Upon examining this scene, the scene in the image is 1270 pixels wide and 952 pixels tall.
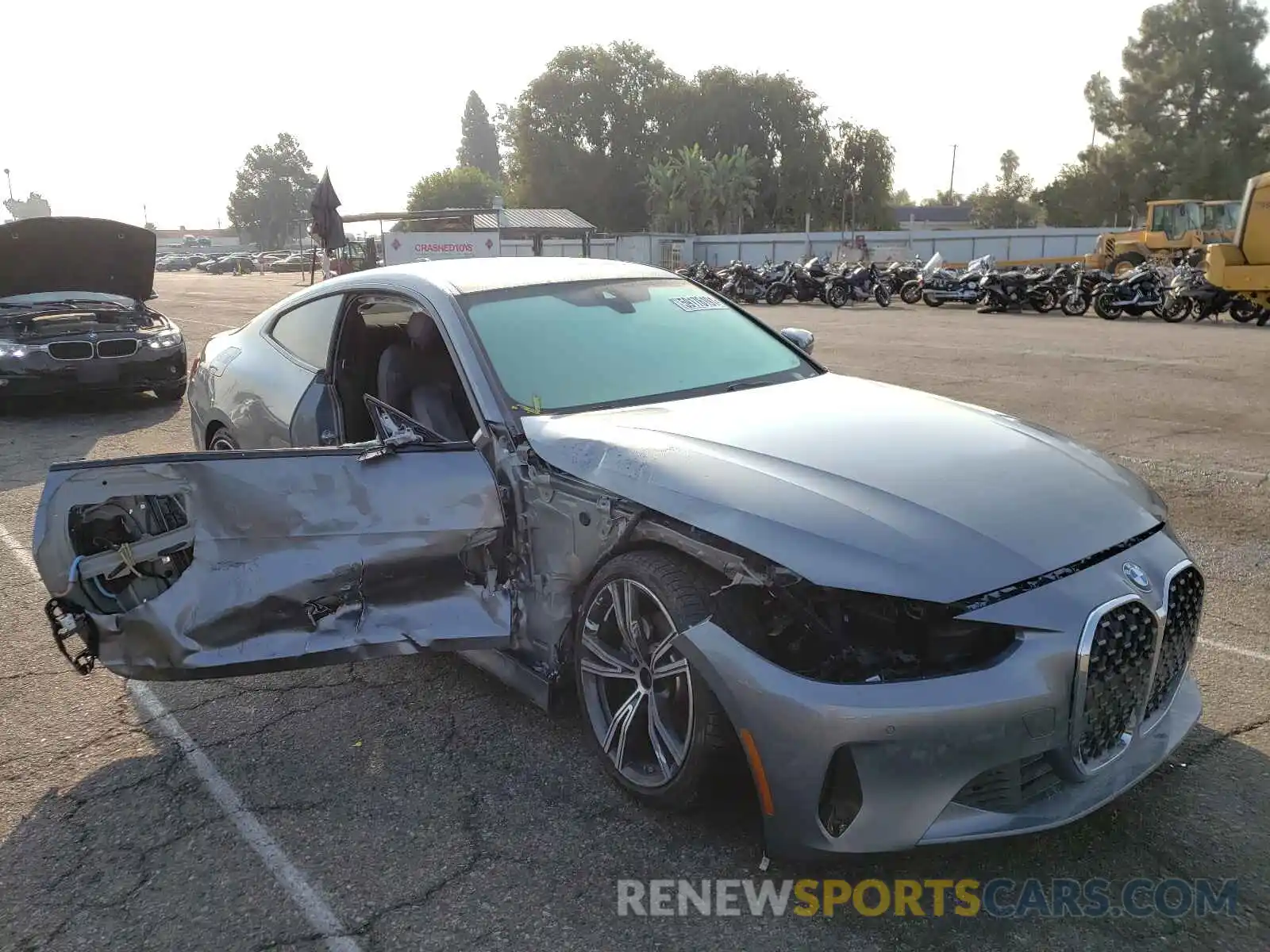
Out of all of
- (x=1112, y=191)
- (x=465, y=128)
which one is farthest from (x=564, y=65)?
(x=465, y=128)

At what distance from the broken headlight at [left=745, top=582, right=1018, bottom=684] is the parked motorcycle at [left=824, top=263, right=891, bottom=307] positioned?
74.6ft

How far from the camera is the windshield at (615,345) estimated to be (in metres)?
3.36

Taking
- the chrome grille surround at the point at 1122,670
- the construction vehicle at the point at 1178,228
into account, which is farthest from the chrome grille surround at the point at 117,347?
the construction vehicle at the point at 1178,228

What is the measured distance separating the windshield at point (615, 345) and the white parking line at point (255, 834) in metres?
1.54

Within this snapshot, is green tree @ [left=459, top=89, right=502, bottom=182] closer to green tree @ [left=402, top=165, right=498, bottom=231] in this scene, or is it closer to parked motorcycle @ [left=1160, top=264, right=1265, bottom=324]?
green tree @ [left=402, top=165, right=498, bottom=231]

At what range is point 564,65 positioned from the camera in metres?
72.8

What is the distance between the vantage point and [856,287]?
80.4 ft

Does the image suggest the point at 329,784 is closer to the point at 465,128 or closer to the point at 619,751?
the point at 619,751

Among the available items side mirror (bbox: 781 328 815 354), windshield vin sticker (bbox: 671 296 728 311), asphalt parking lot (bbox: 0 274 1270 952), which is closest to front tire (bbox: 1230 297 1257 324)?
asphalt parking lot (bbox: 0 274 1270 952)

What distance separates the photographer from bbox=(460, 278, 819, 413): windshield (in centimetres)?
336

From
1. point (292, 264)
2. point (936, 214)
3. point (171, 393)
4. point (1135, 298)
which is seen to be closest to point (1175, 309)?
point (1135, 298)

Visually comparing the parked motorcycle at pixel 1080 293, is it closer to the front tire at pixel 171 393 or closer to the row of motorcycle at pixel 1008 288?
the row of motorcycle at pixel 1008 288

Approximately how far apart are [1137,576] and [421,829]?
6.89 feet

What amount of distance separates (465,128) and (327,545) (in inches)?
6442
